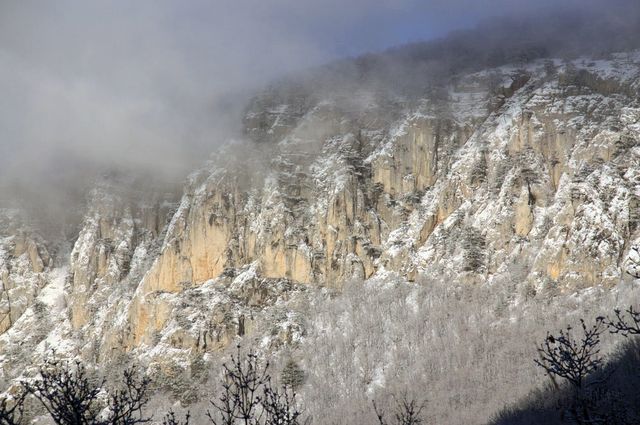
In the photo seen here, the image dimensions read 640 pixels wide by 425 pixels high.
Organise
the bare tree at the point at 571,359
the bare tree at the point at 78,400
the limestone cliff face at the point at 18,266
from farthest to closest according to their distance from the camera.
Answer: the limestone cliff face at the point at 18,266 < the bare tree at the point at 571,359 < the bare tree at the point at 78,400

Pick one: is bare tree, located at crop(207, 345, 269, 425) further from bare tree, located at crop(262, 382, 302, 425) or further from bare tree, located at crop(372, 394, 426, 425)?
bare tree, located at crop(372, 394, 426, 425)

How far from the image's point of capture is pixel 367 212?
16312cm

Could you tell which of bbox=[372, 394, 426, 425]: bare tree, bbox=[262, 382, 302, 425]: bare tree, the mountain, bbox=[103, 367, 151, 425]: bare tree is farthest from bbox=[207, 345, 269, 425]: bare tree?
the mountain

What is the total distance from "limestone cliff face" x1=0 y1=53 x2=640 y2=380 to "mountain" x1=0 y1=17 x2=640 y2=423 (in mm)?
446

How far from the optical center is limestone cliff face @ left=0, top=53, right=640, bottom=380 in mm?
129625

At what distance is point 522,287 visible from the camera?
122 metres

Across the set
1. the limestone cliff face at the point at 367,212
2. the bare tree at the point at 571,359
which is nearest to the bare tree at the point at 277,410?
the bare tree at the point at 571,359

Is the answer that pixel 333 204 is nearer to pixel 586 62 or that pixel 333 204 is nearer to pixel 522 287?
pixel 522 287

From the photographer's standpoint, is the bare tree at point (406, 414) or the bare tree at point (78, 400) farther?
the bare tree at point (406, 414)

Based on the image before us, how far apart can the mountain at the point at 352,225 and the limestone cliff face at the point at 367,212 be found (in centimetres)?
45

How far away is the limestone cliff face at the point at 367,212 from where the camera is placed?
12962 centimetres

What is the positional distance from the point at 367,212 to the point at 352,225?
6755 millimetres

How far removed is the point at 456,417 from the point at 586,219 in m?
54.7

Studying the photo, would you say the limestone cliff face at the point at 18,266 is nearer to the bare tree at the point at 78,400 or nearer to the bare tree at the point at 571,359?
the bare tree at the point at 78,400
